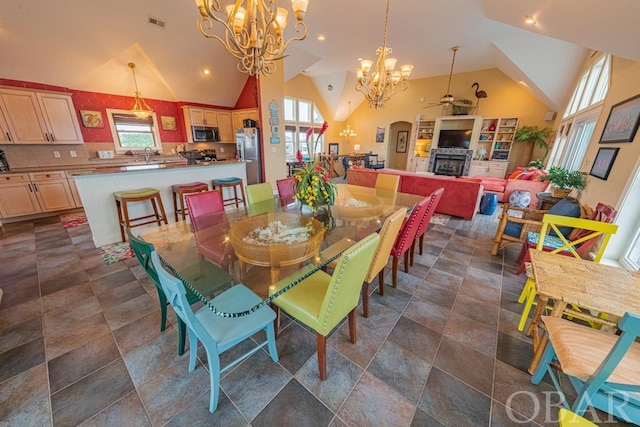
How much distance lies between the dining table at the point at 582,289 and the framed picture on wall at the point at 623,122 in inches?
77.0

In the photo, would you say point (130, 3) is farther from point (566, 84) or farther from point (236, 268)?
point (566, 84)

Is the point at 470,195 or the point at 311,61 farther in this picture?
the point at 311,61

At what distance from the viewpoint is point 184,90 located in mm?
5320

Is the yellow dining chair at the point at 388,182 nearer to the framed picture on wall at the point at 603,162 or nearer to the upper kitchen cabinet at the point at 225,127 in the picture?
the framed picture on wall at the point at 603,162

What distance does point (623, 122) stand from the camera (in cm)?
247

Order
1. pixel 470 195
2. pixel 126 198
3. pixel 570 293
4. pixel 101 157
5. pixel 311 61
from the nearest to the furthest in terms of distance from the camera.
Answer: pixel 570 293, pixel 126 198, pixel 470 195, pixel 101 157, pixel 311 61

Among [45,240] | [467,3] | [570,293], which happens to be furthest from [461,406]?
[45,240]

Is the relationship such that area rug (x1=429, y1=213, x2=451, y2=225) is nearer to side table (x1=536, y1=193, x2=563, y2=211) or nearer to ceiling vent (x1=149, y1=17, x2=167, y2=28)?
side table (x1=536, y1=193, x2=563, y2=211)

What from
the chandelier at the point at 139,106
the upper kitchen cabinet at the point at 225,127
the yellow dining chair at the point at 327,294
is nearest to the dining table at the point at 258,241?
the yellow dining chair at the point at 327,294

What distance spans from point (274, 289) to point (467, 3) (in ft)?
15.6

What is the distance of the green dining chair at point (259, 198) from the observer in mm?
2538

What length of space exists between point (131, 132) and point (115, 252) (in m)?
3.79

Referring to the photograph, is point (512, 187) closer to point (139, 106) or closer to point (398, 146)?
point (398, 146)

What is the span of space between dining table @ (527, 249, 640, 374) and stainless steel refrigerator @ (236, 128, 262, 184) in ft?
16.9
